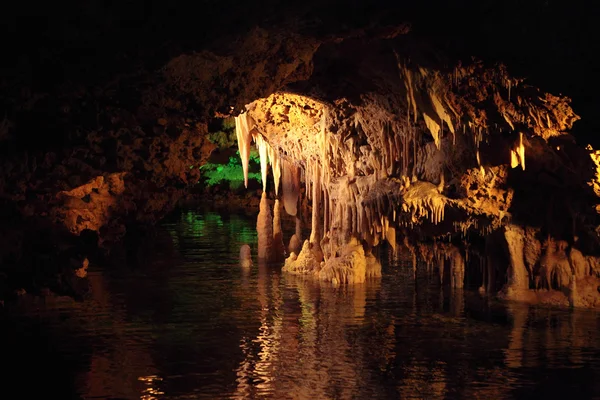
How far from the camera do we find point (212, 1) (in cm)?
1127

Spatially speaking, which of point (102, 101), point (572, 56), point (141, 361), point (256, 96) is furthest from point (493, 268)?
point (102, 101)

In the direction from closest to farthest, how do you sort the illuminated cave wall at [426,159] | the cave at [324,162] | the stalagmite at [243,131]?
the cave at [324,162], the illuminated cave wall at [426,159], the stalagmite at [243,131]

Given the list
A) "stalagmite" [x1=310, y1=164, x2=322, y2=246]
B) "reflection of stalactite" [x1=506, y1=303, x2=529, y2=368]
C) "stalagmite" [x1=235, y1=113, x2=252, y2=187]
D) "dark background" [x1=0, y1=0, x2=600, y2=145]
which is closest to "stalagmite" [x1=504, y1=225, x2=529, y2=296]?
"reflection of stalactite" [x1=506, y1=303, x2=529, y2=368]

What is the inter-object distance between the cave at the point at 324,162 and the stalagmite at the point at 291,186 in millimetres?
44

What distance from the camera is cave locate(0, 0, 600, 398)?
10906 millimetres

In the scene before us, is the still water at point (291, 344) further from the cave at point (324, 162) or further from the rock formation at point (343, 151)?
the rock formation at point (343, 151)

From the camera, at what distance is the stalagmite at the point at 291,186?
22.1m

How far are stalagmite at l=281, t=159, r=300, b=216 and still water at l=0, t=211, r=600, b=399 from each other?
9.27ft

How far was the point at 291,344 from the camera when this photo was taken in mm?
13523

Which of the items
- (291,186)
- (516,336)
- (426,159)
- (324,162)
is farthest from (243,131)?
(516,336)

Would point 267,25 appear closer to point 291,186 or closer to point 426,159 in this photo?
point 426,159

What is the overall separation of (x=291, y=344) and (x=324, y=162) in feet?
21.1

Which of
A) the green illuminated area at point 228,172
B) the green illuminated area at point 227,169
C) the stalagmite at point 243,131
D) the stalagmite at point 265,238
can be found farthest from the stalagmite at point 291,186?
the green illuminated area at point 228,172

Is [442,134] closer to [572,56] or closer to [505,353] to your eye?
[572,56]
